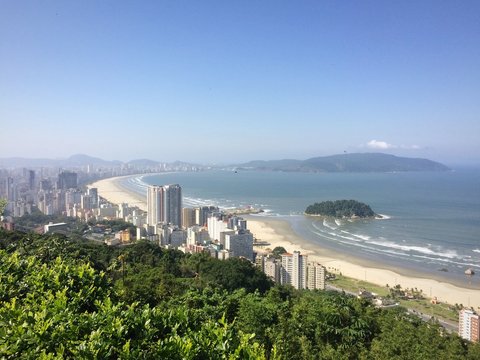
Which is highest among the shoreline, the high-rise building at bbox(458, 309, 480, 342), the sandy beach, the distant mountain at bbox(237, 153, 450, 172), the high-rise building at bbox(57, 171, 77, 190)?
the distant mountain at bbox(237, 153, 450, 172)

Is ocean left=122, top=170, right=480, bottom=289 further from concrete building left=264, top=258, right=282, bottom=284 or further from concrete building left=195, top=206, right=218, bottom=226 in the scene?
concrete building left=195, top=206, right=218, bottom=226

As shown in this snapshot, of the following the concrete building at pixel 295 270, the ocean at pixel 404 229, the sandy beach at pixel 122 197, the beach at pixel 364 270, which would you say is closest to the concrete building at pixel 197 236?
the beach at pixel 364 270

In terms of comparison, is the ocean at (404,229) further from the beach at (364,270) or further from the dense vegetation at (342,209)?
the dense vegetation at (342,209)

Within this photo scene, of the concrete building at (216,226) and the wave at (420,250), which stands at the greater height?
the concrete building at (216,226)

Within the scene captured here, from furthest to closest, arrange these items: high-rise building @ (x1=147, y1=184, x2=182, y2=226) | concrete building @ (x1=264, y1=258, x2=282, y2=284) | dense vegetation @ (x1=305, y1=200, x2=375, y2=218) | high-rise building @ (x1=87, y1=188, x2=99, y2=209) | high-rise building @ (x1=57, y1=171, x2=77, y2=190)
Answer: high-rise building @ (x1=57, y1=171, x2=77, y2=190)
high-rise building @ (x1=87, y1=188, x2=99, y2=209)
dense vegetation @ (x1=305, y1=200, x2=375, y2=218)
high-rise building @ (x1=147, y1=184, x2=182, y2=226)
concrete building @ (x1=264, y1=258, x2=282, y2=284)

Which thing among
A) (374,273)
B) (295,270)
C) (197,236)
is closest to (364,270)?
(374,273)

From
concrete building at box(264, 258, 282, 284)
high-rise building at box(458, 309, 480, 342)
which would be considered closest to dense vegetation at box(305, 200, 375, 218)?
concrete building at box(264, 258, 282, 284)

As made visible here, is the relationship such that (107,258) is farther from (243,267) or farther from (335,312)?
(335,312)
